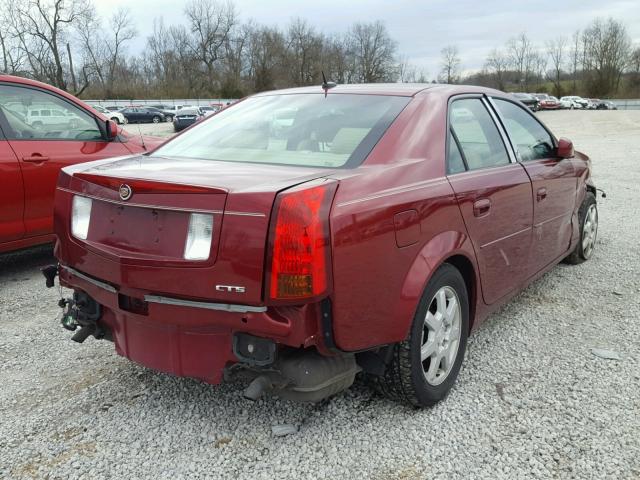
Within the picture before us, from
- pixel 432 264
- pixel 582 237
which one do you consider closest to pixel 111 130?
pixel 432 264

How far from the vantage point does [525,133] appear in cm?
399

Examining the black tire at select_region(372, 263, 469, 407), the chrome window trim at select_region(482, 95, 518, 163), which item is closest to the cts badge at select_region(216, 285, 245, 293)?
the black tire at select_region(372, 263, 469, 407)

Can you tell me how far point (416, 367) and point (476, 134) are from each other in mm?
1474

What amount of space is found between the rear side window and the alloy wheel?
30.2 inches

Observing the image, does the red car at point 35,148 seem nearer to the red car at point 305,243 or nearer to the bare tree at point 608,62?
the red car at point 305,243

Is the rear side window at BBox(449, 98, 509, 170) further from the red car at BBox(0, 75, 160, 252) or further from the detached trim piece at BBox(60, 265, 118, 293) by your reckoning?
the red car at BBox(0, 75, 160, 252)

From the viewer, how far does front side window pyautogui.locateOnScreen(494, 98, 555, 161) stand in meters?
3.77

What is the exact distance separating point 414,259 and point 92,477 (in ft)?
5.26

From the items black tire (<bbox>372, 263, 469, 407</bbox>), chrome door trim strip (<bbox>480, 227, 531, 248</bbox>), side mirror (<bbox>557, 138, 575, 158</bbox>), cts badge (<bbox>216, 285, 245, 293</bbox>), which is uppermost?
side mirror (<bbox>557, 138, 575, 158</bbox>)

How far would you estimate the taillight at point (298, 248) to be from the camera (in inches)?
82.2

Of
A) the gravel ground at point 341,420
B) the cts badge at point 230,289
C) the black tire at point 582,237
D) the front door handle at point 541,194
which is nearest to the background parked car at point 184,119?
the black tire at point 582,237

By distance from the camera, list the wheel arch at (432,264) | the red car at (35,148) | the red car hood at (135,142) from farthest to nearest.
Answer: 1. the red car hood at (135,142)
2. the red car at (35,148)
3. the wheel arch at (432,264)

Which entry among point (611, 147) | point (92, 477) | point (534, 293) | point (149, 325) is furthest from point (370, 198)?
point (611, 147)

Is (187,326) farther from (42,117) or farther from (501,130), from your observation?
(42,117)
